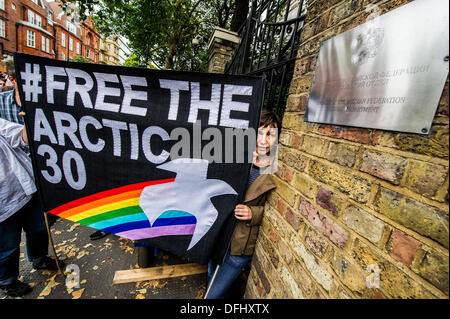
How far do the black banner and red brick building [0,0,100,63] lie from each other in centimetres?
2082

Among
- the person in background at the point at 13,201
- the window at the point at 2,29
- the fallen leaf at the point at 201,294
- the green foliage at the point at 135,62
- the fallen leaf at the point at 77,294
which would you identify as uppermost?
the window at the point at 2,29

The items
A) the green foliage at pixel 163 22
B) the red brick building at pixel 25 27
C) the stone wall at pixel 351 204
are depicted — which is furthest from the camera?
the red brick building at pixel 25 27

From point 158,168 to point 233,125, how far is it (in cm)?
63

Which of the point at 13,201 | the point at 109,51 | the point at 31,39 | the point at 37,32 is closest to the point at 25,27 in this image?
the point at 31,39

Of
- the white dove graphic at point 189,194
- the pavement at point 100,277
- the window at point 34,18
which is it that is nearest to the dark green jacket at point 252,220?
the white dove graphic at point 189,194

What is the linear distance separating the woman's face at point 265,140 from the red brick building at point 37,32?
2173 centimetres

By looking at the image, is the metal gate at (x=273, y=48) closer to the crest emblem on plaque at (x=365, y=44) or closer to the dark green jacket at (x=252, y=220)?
the crest emblem on plaque at (x=365, y=44)

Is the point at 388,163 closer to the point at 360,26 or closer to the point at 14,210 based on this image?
the point at 360,26

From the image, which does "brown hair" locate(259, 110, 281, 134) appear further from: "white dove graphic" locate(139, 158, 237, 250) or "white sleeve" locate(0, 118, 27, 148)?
"white sleeve" locate(0, 118, 27, 148)

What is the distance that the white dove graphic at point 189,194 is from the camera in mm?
1361

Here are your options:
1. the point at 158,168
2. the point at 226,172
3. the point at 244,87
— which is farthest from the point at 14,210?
the point at 244,87

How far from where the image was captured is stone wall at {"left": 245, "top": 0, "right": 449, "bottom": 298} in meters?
0.53

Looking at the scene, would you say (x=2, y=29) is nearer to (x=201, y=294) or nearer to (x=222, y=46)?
(x=222, y=46)

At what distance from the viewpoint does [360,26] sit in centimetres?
77
